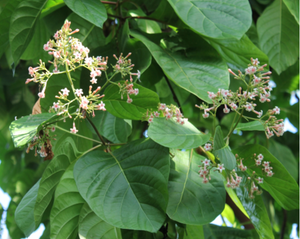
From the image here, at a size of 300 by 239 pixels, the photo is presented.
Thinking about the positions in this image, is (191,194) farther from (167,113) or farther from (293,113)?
(293,113)

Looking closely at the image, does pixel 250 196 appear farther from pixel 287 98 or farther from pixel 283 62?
pixel 287 98

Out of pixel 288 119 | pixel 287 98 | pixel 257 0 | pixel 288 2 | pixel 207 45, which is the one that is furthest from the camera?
pixel 287 98

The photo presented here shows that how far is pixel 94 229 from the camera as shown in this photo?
600mm

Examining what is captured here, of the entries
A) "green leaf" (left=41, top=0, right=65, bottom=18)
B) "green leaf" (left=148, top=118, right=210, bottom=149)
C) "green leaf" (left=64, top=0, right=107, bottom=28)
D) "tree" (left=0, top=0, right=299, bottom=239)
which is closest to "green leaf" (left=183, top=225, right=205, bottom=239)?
"tree" (left=0, top=0, right=299, bottom=239)

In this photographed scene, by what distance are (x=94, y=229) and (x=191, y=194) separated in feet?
0.68

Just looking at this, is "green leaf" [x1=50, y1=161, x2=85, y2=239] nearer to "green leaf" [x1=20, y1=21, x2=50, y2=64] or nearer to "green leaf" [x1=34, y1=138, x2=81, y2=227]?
"green leaf" [x1=34, y1=138, x2=81, y2=227]

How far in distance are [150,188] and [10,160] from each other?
1373 millimetres

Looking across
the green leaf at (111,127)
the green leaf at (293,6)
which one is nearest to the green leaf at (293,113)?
the green leaf at (293,6)

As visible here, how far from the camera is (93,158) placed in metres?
0.61

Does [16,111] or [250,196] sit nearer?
[250,196]

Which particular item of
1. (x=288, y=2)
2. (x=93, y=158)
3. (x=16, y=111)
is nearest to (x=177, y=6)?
(x=93, y=158)

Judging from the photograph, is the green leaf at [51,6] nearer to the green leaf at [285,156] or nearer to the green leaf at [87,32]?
the green leaf at [87,32]

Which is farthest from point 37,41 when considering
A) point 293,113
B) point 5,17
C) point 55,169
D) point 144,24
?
point 293,113

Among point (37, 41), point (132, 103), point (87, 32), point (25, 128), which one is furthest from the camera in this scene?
point (37, 41)
